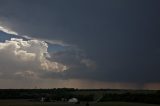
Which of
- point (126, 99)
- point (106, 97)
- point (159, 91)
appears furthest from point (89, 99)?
point (159, 91)

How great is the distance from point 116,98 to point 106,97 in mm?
9924

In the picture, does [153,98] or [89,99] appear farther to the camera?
[89,99]

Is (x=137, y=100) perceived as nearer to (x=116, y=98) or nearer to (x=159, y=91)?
(x=116, y=98)

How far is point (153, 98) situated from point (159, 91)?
24.6m

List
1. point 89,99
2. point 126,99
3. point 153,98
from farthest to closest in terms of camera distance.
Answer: point 89,99
point 126,99
point 153,98

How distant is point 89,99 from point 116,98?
1390 cm

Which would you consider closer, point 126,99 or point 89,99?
point 126,99

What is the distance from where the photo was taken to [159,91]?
541ft

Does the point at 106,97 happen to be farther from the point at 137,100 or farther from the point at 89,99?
the point at 137,100

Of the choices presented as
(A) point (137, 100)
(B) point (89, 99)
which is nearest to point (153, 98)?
(A) point (137, 100)

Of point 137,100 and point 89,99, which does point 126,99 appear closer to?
point 137,100

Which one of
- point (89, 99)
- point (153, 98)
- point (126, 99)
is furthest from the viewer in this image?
point (89, 99)

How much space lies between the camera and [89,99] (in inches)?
6476

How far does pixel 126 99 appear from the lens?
496ft
